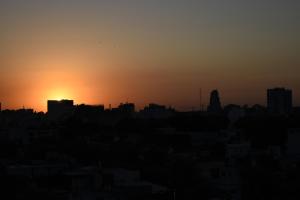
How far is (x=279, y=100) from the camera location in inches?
2633

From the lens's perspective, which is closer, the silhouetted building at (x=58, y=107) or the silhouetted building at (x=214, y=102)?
the silhouetted building at (x=58, y=107)

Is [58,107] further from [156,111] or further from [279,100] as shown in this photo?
[279,100]

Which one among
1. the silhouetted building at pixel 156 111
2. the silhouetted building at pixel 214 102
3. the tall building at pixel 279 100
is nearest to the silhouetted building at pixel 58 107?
the silhouetted building at pixel 156 111

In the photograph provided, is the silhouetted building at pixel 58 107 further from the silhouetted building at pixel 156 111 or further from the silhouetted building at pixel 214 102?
the silhouetted building at pixel 214 102

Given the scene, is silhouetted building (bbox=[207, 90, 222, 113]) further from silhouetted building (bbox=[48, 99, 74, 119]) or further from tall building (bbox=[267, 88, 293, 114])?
silhouetted building (bbox=[48, 99, 74, 119])

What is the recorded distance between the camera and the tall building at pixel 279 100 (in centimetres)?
6625

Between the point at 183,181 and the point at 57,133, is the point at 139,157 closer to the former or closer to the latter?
the point at 183,181

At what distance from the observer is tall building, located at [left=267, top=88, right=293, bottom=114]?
66.2 metres

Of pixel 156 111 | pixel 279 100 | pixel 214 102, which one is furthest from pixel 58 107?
pixel 279 100

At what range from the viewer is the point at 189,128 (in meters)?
37.2

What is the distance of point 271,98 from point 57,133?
133ft

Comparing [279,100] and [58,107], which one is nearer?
[279,100]

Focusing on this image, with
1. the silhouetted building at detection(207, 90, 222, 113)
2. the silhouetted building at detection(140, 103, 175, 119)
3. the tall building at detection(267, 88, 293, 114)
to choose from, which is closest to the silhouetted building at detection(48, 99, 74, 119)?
the silhouetted building at detection(140, 103, 175, 119)

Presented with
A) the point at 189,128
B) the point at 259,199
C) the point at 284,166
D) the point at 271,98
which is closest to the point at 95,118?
the point at 189,128
